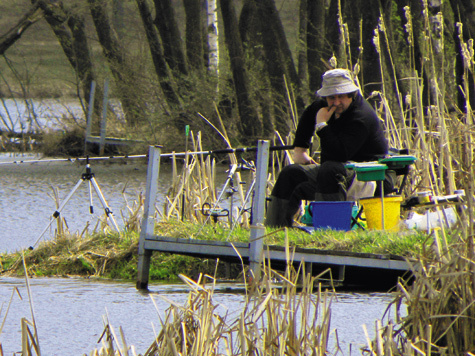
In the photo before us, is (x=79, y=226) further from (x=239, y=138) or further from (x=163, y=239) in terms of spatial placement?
(x=239, y=138)

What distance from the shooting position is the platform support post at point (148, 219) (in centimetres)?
662

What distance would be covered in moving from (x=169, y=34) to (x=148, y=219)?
13360 millimetres

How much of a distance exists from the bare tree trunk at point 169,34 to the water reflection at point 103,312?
1183cm

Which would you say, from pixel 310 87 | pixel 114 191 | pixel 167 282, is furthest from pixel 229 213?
pixel 310 87

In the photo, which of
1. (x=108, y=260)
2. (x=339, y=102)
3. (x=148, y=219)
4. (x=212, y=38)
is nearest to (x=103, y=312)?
(x=148, y=219)

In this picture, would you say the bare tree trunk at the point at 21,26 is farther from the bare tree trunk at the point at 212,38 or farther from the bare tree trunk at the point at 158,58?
the bare tree trunk at the point at 212,38

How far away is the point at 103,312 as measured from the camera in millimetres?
5992

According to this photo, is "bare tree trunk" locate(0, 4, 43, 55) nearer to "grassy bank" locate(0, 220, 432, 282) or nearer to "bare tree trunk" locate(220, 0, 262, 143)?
"bare tree trunk" locate(220, 0, 262, 143)

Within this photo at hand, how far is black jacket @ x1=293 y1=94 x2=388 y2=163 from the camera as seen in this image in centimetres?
668

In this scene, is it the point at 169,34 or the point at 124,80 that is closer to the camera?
the point at 124,80

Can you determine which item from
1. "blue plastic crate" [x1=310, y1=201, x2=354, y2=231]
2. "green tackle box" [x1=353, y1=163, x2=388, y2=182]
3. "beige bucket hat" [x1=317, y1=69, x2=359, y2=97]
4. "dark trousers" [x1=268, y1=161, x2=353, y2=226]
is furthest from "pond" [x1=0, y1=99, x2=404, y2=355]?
"beige bucket hat" [x1=317, y1=69, x2=359, y2=97]

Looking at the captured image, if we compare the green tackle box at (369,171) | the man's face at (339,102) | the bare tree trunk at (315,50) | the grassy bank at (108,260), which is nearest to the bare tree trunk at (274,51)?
A: the bare tree trunk at (315,50)

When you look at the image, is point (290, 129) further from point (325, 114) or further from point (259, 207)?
point (259, 207)

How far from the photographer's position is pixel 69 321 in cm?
577
